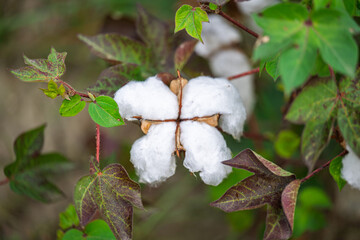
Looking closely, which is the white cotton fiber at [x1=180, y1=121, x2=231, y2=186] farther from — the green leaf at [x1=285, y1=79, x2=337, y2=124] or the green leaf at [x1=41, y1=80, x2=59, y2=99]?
the green leaf at [x1=41, y1=80, x2=59, y2=99]

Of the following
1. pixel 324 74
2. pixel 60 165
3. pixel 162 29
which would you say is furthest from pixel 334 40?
pixel 60 165

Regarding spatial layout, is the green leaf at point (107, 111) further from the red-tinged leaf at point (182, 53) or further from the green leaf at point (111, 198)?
the red-tinged leaf at point (182, 53)

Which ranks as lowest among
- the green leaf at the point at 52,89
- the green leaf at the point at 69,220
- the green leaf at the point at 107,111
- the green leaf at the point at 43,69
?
the green leaf at the point at 69,220

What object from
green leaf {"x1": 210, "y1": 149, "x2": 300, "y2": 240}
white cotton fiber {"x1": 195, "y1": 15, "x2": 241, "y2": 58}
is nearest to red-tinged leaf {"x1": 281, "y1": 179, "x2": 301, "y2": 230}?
green leaf {"x1": 210, "y1": 149, "x2": 300, "y2": 240}

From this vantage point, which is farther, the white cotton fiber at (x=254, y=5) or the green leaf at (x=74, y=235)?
the white cotton fiber at (x=254, y=5)

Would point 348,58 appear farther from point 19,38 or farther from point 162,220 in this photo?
point 19,38

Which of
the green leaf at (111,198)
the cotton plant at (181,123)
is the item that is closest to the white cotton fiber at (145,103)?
the cotton plant at (181,123)

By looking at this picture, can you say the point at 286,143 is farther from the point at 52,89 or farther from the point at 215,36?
the point at 52,89
